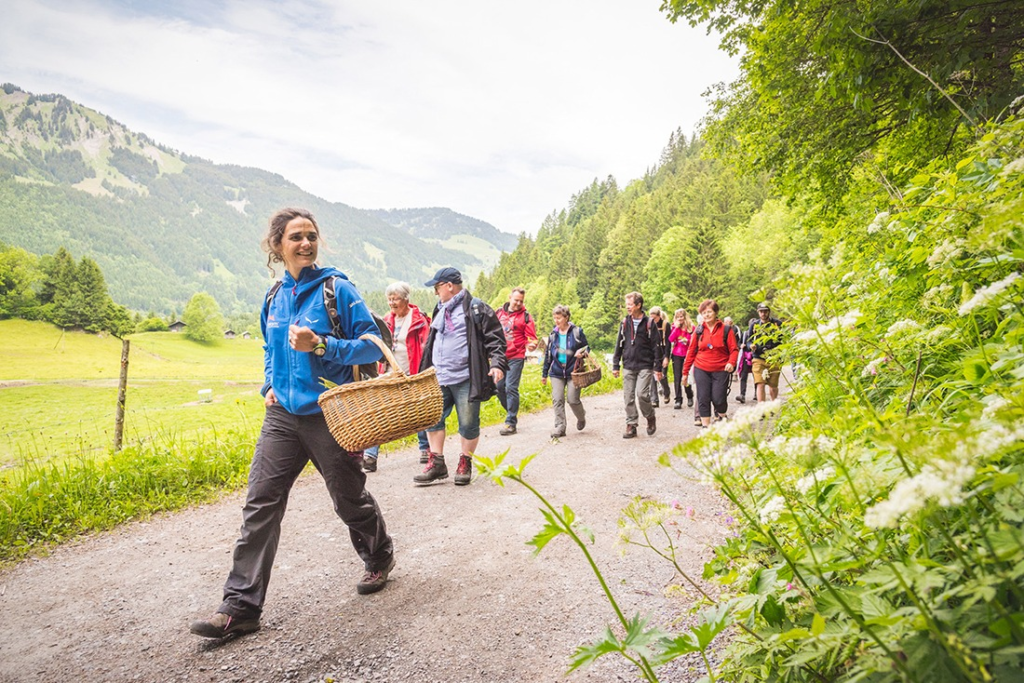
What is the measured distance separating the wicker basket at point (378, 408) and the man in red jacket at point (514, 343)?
621cm

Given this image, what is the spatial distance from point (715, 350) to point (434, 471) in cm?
460

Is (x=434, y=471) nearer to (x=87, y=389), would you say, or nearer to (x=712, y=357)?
(x=712, y=357)

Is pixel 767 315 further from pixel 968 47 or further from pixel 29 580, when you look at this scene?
pixel 29 580

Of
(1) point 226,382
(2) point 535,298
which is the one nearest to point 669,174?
(2) point 535,298

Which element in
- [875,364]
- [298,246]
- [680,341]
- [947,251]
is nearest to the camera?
[947,251]

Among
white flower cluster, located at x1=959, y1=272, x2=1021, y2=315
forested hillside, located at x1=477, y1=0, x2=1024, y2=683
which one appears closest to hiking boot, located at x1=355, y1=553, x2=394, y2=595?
forested hillside, located at x1=477, y1=0, x2=1024, y2=683

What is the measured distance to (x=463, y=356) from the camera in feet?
20.2

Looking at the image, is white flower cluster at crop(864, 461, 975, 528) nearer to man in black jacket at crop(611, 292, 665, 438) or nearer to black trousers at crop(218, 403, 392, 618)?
black trousers at crop(218, 403, 392, 618)

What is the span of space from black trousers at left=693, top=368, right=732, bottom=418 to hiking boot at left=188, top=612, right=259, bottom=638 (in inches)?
268

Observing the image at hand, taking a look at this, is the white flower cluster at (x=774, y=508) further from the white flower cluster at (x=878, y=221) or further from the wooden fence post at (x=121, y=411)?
the wooden fence post at (x=121, y=411)

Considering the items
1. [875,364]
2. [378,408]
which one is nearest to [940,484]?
[875,364]

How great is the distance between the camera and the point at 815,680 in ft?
4.89

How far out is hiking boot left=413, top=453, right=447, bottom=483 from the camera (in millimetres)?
6340

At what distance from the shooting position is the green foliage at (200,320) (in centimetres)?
10125
